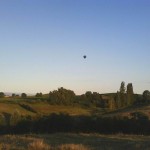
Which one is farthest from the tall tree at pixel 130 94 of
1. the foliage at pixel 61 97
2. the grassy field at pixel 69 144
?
the grassy field at pixel 69 144

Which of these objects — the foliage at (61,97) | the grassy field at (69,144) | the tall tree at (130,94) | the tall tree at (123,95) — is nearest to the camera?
the grassy field at (69,144)

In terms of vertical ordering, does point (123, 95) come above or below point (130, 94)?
below

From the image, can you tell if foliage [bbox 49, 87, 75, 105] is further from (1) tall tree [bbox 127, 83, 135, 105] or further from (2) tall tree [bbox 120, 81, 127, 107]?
(1) tall tree [bbox 127, 83, 135, 105]

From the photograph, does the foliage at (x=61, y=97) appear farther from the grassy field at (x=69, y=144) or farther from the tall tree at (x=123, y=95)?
the grassy field at (x=69, y=144)

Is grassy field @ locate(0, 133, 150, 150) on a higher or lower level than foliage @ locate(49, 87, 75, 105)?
lower

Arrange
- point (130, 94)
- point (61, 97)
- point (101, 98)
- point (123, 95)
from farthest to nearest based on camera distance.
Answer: point (101, 98) < point (61, 97) < point (123, 95) < point (130, 94)

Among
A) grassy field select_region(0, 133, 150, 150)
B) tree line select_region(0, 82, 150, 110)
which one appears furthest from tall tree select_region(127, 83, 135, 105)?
grassy field select_region(0, 133, 150, 150)

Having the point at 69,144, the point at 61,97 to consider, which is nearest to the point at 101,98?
the point at 61,97

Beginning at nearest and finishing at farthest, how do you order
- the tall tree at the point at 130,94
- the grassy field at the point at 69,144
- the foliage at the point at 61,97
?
the grassy field at the point at 69,144, the tall tree at the point at 130,94, the foliage at the point at 61,97

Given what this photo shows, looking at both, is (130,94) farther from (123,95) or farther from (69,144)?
(69,144)

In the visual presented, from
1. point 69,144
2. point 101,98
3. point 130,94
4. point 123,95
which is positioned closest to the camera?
point 69,144

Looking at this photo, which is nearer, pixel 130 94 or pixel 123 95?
pixel 130 94

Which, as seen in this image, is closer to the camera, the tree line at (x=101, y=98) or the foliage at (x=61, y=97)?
the tree line at (x=101, y=98)

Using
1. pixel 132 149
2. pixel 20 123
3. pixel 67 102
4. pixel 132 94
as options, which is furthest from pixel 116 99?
pixel 132 149
